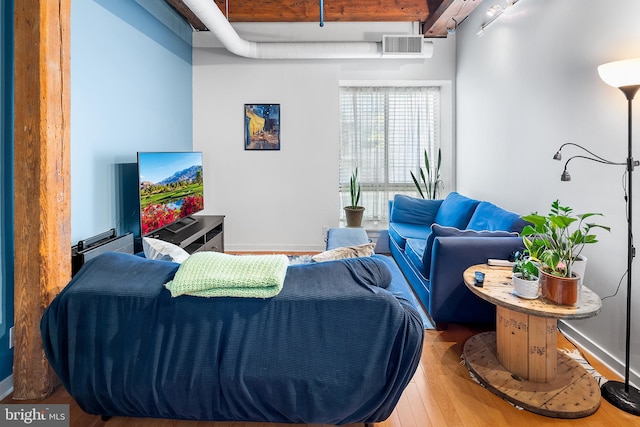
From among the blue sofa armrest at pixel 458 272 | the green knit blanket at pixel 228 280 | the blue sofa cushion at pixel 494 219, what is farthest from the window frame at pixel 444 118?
the green knit blanket at pixel 228 280

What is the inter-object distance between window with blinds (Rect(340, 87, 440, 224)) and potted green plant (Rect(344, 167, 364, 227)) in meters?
0.12

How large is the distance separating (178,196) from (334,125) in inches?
86.5

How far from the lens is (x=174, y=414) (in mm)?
1618

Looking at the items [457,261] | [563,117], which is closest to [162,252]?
[457,261]

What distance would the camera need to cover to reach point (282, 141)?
4.92 meters

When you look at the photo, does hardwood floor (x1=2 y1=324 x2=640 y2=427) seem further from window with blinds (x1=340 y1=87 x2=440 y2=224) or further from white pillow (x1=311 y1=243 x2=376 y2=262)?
window with blinds (x1=340 y1=87 x2=440 y2=224)

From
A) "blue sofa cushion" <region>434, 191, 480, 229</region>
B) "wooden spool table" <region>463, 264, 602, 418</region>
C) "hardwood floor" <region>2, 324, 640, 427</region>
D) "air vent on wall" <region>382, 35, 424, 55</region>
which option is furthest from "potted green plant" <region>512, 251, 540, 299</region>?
"air vent on wall" <region>382, 35, 424, 55</region>

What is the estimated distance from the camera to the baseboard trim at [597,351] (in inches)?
82.8

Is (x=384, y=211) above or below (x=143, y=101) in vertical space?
below

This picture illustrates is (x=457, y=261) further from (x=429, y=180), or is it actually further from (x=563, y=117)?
(x=429, y=180)

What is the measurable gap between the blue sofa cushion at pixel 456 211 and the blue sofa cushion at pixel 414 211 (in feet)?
0.48

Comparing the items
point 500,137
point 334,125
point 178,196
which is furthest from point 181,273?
point 334,125

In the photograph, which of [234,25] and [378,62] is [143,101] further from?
[378,62]

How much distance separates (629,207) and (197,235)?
3.14 metres
